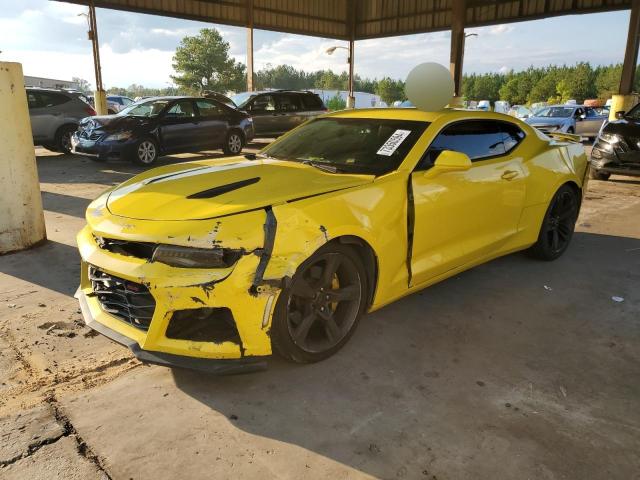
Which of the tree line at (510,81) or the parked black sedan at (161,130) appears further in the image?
the tree line at (510,81)

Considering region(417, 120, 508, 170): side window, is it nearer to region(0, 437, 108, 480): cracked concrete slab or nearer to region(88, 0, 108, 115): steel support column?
region(0, 437, 108, 480): cracked concrete slab

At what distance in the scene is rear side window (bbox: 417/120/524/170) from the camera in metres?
3.52

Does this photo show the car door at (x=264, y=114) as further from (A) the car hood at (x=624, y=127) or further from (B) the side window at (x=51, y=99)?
(A) the car hood at (x=624, y=127)

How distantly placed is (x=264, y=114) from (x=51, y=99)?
558 cm

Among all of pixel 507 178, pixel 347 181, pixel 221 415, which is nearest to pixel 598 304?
pixel 507 178

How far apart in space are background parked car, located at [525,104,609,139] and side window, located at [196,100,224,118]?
11371mm

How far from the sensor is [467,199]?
3.64 m

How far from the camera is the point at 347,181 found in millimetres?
3070

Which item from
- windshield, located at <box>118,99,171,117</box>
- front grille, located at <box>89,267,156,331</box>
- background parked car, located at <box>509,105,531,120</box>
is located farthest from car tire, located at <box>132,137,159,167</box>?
background parked car, located at <box>509,105,531,120</box>

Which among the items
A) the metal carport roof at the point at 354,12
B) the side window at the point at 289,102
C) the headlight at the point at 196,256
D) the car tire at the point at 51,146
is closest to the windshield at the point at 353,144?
the headlight at the point at 196,256

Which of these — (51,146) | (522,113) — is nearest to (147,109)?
(51,146)

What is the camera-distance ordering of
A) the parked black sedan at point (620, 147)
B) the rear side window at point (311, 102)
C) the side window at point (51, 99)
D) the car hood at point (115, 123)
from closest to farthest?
the parked black sedan at point (620, 147) → the car hood at point (115, 123) → the side window at point (51, 99) → the rear side window at point (311, 102)

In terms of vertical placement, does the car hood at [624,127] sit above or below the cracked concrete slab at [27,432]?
above

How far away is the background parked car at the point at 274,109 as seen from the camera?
48.3 feet
